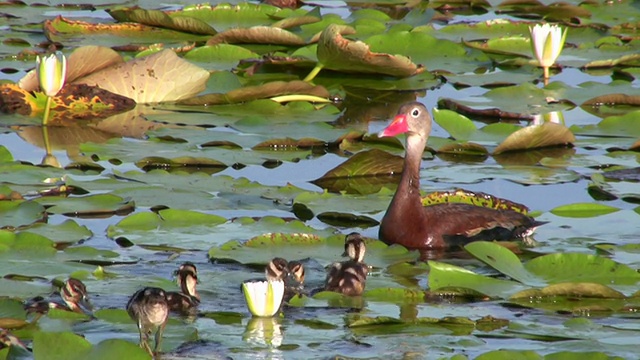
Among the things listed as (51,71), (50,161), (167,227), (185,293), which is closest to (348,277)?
(185,293)

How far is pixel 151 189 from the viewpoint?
372 inches

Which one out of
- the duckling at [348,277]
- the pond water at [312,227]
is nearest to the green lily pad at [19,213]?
the pond water at [312,227]

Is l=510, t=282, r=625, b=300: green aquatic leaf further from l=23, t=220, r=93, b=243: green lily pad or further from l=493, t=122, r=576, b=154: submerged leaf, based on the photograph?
l=493, t=122, r=576, b=154: submerged leaf

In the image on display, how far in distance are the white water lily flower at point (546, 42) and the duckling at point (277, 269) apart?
6.16m

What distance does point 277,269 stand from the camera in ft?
24.7

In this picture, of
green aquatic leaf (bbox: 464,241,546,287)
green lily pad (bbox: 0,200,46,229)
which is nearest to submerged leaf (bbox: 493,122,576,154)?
green aquatic leaf (bbox: 464,241,546,287)

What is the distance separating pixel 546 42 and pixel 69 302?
7.51m

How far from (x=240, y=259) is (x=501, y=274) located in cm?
157

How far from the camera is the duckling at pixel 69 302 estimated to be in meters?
6.81

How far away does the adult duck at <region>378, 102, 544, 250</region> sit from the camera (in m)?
9.05

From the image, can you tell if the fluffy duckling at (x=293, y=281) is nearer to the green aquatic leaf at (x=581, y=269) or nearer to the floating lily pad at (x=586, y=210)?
the green aquatic leaf at (x=581, y=269)

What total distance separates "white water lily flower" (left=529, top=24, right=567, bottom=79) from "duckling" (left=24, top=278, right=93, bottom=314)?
7.21m

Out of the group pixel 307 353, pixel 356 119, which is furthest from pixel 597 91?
pixel 307 353

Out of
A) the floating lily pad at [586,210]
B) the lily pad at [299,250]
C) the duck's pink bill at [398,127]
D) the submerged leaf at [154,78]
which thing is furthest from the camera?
the submerged leaf at [154,78]
